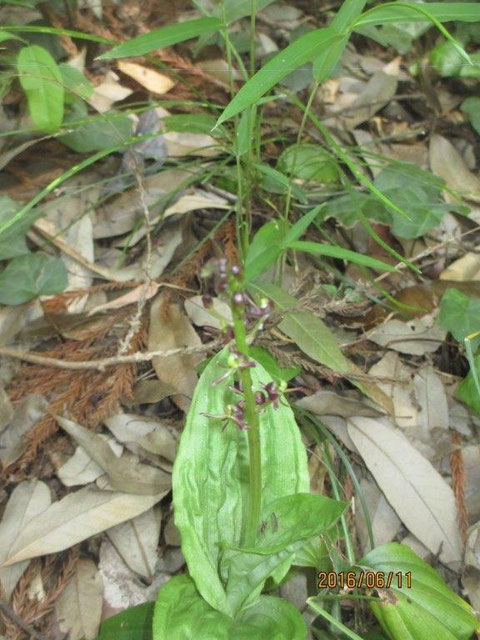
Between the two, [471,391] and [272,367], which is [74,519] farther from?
[471,391]

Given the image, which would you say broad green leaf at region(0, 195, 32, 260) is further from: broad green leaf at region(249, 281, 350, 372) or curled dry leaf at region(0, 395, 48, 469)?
broad green leaf at region(249, 281, 350, 372)

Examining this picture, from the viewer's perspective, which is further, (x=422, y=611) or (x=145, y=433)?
(x=145, y=433)

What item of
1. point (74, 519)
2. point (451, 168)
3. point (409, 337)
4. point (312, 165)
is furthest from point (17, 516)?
point (451, 168)

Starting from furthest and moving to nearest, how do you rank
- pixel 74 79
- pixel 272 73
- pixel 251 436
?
1. pixel 74 79
2. pixel 272 73
3. pixel 251 436

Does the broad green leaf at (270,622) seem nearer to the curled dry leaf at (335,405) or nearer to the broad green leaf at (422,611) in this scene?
the broad green leaf at (422,611)

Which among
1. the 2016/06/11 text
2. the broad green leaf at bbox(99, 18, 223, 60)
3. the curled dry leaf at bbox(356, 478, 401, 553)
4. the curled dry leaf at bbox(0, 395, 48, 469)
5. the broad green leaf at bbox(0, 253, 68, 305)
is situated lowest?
the curled dry leaf at bbox(356, 478, 401, 553)

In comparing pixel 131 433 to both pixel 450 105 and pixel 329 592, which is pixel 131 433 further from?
pixel 450 105

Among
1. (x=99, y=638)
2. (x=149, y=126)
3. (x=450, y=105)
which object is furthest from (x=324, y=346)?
(x=450, y=105)

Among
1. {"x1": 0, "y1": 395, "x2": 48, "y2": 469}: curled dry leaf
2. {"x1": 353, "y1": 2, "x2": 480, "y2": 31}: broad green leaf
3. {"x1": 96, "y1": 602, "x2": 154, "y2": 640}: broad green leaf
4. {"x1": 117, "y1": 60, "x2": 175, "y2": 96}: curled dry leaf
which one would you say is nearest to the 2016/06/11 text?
{"x1": 96, "y1": 602, "x2": 154, "y2": 640}: broad green leaf
